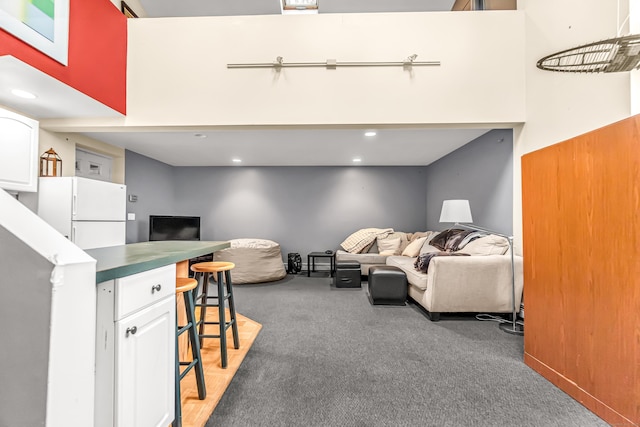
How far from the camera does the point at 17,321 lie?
0.76m

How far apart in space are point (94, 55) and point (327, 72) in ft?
7.33

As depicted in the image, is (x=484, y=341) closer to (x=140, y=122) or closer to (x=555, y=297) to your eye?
(x=555, y=297)

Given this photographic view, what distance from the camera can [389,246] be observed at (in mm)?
5500

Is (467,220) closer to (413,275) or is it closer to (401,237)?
(413,275)

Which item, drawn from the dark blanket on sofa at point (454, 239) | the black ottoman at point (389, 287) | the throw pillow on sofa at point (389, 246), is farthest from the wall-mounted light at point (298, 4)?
the throw pillow on sofa at point (389, 246)

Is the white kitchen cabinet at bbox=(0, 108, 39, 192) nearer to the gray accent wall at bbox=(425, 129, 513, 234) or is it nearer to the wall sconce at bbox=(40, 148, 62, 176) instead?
the wall sconce at bbox=(40, 148, 62, 176)

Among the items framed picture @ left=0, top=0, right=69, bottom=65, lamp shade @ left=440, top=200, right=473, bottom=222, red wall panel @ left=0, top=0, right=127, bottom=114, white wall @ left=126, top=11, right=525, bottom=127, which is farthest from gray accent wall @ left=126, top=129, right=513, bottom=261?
framed picture @ left=0, top=0, right=69, bottom=65

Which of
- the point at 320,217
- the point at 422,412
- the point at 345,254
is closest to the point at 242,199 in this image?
the point at 320,217

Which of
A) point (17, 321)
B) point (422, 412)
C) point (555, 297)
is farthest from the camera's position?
point (555, 297)

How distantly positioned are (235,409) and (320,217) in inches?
193

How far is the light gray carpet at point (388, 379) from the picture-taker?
5.17 feet

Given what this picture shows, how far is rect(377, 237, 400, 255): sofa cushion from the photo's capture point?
543 centimetres

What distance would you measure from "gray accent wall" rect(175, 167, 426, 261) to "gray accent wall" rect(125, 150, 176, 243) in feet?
1.17

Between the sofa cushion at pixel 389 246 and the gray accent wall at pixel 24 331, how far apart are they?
5033mm
